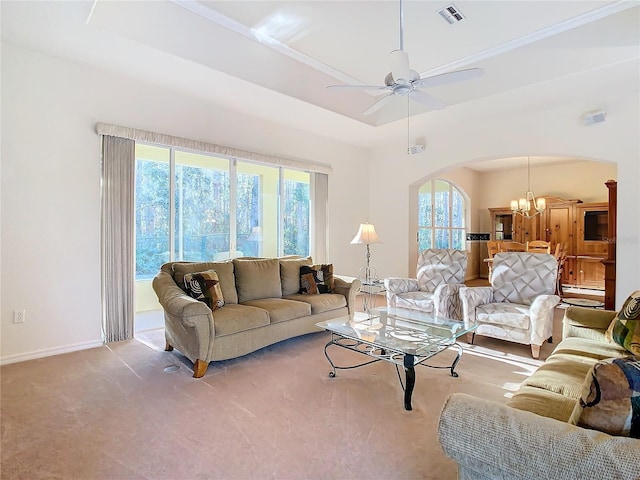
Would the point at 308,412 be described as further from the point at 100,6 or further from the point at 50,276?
the point at 100,6

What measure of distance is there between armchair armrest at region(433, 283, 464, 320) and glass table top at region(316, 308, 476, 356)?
67cm

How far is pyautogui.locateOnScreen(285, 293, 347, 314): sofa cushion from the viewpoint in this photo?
4.02 m

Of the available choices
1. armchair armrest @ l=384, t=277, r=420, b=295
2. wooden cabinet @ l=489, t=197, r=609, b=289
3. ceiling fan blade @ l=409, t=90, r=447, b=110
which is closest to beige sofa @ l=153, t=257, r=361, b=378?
armchair armrest @ l=384, t=277, r=420, b=295

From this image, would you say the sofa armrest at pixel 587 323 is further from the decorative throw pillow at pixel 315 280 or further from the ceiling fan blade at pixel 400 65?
the decorative throw pillow at pixel 315 280

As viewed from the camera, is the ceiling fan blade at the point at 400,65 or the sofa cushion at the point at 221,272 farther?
the sofa cushion at the point at 221,272

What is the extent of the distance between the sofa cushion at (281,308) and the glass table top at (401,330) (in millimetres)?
544

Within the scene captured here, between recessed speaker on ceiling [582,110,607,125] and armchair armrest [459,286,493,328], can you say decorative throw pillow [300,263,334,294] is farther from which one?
recessed speaker on ceiling [582,110,607,125]

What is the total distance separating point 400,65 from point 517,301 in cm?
291

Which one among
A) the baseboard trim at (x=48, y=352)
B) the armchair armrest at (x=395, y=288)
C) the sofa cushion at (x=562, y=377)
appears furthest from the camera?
the armchair armrest at (x=395, y=288)

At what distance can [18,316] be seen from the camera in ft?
10.9

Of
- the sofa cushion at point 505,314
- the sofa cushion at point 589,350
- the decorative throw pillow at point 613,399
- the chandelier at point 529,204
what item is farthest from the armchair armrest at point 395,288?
the chandelier at point 529,204

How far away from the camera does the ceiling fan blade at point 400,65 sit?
261 cm

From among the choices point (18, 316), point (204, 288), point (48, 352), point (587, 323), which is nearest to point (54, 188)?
point (18, 316)

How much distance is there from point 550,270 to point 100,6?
4921mm
